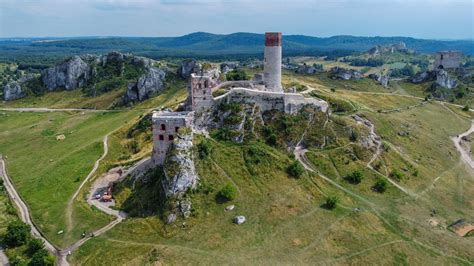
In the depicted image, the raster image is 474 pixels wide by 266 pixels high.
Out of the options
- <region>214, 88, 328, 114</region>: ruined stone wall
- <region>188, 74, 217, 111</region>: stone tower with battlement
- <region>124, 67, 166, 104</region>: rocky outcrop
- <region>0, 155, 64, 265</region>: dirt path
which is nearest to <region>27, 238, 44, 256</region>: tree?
<region>0, 155, 64, 265</region>: dirt path

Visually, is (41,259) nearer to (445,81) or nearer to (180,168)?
(180,168)

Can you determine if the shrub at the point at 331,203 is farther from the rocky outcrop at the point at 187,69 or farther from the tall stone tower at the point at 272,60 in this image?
the rocky outcrop at the point at 187,69

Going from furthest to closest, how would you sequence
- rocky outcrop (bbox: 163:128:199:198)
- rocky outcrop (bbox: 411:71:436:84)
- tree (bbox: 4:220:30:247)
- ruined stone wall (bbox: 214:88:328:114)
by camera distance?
rocky outcrop (bbox: 411:71:436:84), ruined stone wall (bbox: 214:88:328:114), rocky outcrop (bbox: 163:128:199:198), tree (bbox: 4:220:30:247)

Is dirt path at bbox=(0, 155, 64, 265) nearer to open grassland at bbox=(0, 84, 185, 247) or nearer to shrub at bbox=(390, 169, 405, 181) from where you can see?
open grassland at bbox=(0, 84, 185, 247)

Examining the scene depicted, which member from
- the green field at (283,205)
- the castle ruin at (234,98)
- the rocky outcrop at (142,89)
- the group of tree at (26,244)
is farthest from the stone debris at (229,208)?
the rocky outcrop at (142,89)

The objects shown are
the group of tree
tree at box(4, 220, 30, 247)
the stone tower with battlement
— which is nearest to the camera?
the group of tree

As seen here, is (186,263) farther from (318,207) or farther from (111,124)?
(111,124)

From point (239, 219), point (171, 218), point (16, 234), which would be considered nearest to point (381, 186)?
point (239, 219)
